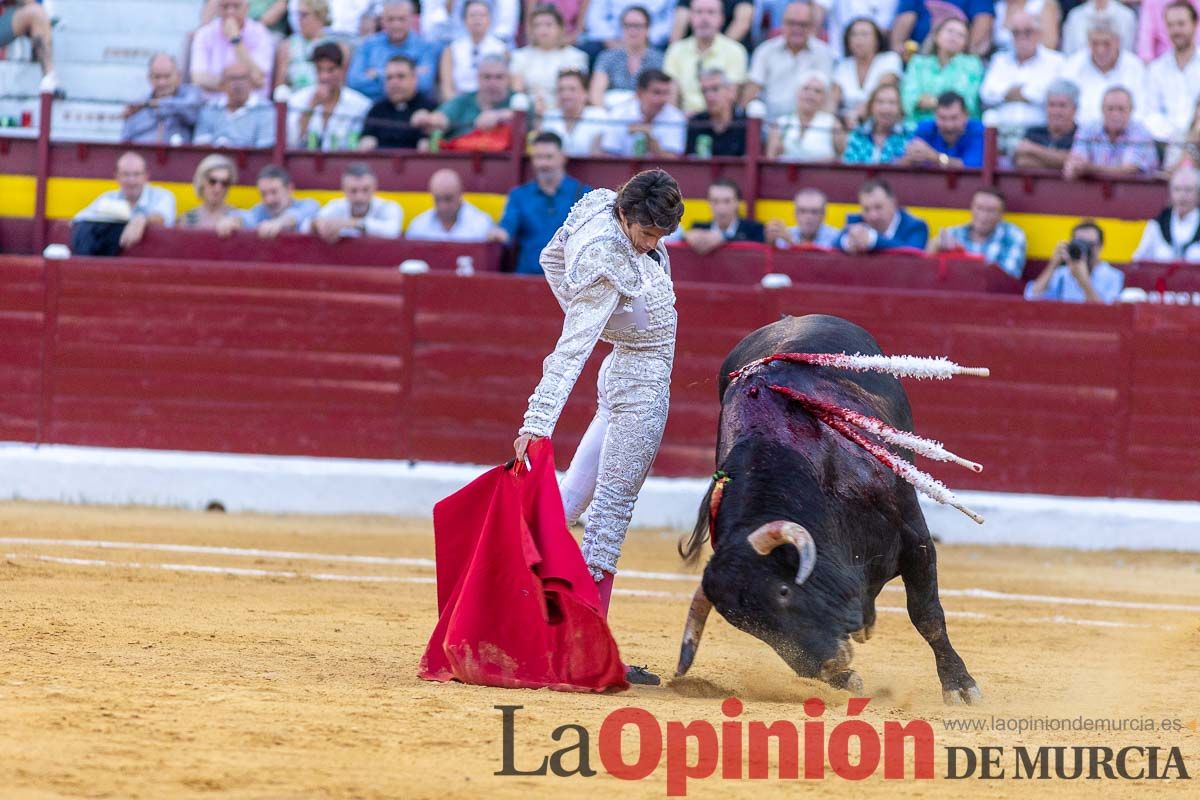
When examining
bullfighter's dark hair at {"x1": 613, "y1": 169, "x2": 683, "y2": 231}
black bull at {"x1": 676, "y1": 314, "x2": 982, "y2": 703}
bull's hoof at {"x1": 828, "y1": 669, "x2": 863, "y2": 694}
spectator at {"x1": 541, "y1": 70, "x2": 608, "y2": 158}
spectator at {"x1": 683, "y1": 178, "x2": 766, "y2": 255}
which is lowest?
bull's hoof at {"x1": 828, "y1": 669, "x2": 863, "y2": 694}

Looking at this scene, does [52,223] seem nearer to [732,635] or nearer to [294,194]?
[294,194]

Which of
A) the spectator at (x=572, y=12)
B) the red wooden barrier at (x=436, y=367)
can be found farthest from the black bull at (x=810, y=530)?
the spectator at (x=572, y=12)

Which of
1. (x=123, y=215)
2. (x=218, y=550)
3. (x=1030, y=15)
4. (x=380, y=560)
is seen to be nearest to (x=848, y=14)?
(x=1030, y=15)

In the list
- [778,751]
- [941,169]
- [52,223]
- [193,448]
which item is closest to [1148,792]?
[778,751]

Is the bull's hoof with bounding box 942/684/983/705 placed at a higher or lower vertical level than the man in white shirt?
lower

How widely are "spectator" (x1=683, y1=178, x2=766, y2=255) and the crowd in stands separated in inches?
0.6

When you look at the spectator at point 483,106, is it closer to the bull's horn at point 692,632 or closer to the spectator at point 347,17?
the spectator at point 347,17

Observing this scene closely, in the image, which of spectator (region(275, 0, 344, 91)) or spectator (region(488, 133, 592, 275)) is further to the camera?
spectator (region(275, 0, 344, 91))

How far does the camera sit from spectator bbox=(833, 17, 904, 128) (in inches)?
369

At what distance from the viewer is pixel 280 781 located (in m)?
3.10

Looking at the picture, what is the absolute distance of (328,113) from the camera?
380 inches

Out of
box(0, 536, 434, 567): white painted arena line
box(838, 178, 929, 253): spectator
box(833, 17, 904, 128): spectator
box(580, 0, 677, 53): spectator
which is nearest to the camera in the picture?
box(0, 536, 434, 567): white painted arena line

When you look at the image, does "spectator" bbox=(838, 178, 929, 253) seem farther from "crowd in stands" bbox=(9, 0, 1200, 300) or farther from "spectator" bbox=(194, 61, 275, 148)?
"spectator" bbox=(194, 61, 275, 148)

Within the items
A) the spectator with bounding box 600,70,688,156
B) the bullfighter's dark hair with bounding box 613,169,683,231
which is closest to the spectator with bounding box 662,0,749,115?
the spectator with bounding box 600,70,688,156
